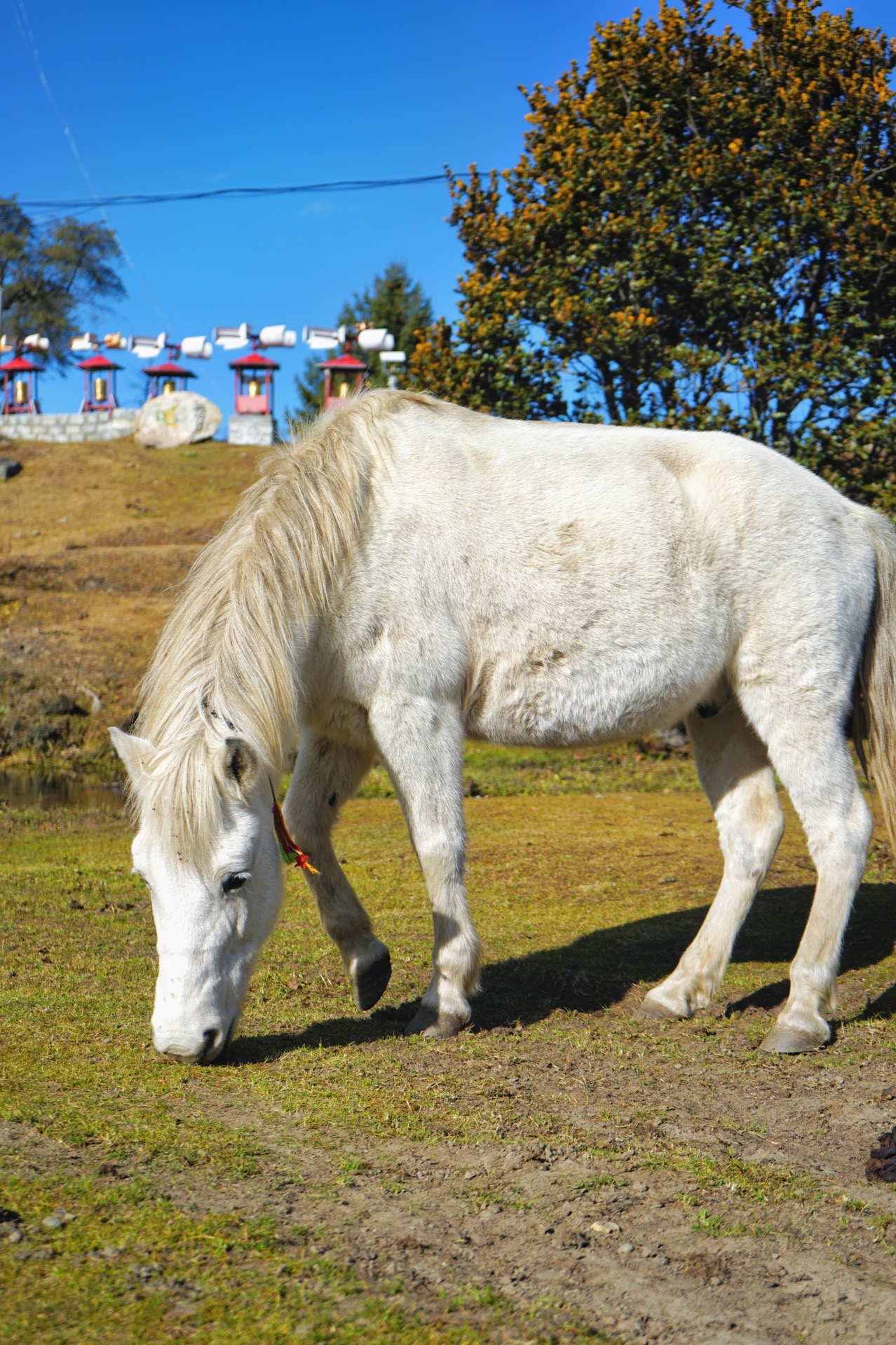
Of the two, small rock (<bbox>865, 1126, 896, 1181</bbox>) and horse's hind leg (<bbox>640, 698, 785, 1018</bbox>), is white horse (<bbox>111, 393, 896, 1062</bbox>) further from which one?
small rock (<bbox>865, 1126, 896, 1181</bbox>)

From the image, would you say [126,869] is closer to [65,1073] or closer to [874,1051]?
[65,1073]

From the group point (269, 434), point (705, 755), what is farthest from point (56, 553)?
point (705, 755)

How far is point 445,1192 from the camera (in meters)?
2.68

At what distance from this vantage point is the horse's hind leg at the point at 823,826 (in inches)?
165

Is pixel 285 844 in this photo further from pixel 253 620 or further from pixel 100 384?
pixel 100 384

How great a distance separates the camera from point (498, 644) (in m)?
4.18

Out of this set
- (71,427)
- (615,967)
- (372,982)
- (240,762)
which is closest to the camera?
(240,762)

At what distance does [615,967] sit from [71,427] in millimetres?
33098

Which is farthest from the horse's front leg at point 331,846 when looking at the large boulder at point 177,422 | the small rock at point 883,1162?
the large boulder at point 177,422

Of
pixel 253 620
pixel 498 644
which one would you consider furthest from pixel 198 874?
pixel 498 644

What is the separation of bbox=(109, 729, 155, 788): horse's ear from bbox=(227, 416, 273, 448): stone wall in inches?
1197

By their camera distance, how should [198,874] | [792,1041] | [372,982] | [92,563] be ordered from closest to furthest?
[198,874] → [792,1041] → [372,982] → [92,563]

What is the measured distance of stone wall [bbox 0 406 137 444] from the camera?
3378 centimetres

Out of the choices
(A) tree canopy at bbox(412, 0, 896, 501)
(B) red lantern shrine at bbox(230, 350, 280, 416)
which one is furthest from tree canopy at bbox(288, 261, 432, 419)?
(A) tree canopy at bbox(412, 0, 896, 501)
